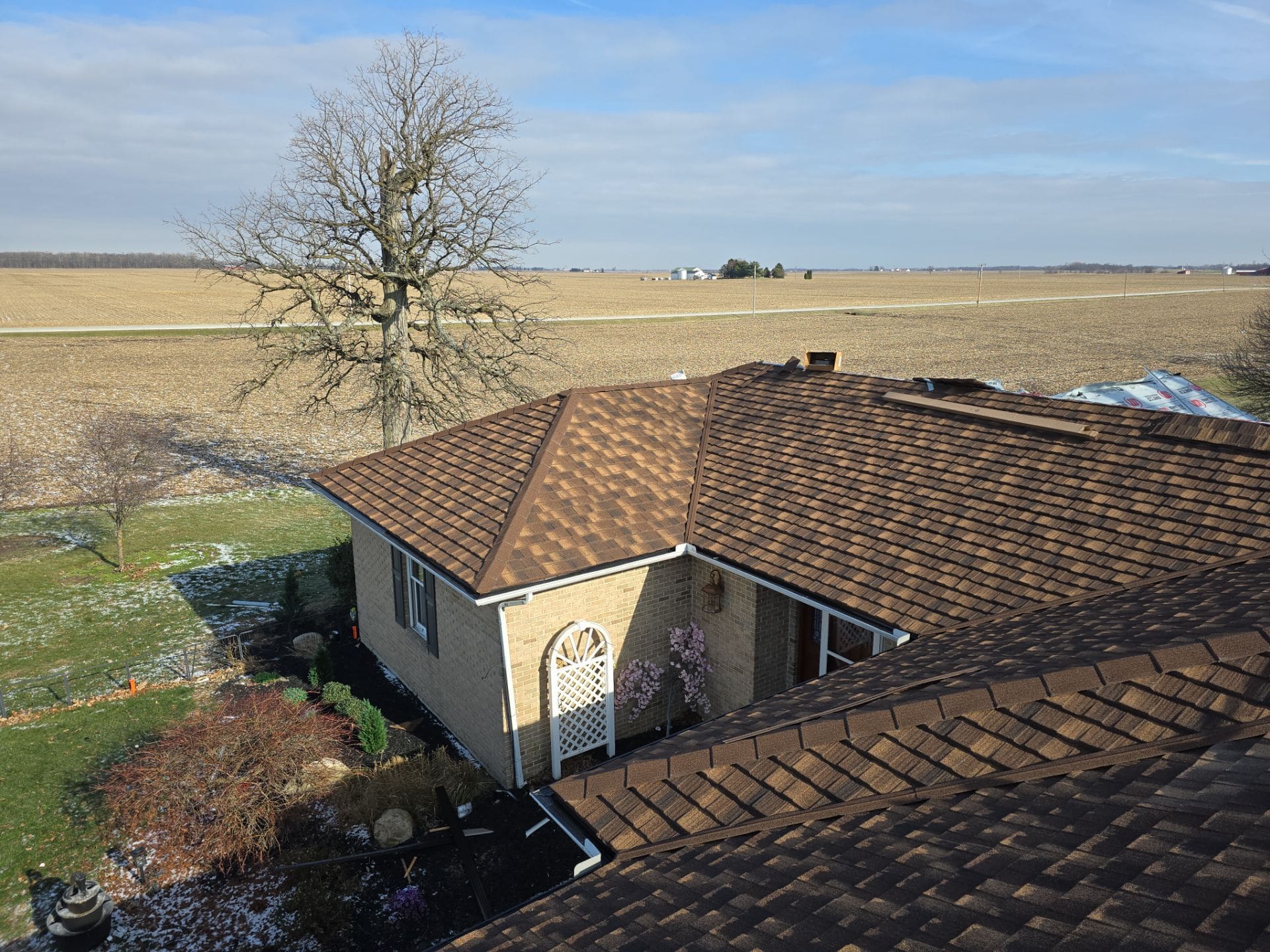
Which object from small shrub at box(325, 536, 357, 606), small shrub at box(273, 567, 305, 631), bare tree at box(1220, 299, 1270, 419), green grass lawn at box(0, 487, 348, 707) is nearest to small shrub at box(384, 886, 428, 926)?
small shrub at box(273, 567, 305, 631)

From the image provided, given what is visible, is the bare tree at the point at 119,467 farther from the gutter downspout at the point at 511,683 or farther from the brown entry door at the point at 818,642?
the brown entry door at the point at 818,642

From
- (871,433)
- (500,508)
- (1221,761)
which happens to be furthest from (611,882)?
(871,433)

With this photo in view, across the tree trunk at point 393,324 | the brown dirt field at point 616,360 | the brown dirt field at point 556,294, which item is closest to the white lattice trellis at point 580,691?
the tree trunk at point 393,324

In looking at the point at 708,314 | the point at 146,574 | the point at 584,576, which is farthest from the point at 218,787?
the point at 708,314

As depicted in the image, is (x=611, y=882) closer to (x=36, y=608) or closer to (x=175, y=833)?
(x=175, y=833)

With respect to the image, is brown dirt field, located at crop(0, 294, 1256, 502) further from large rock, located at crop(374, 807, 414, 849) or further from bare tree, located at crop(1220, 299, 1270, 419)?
large rock, located at crop(374, 807, 414, 849)

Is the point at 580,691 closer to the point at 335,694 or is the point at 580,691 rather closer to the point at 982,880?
the point at 335,694
